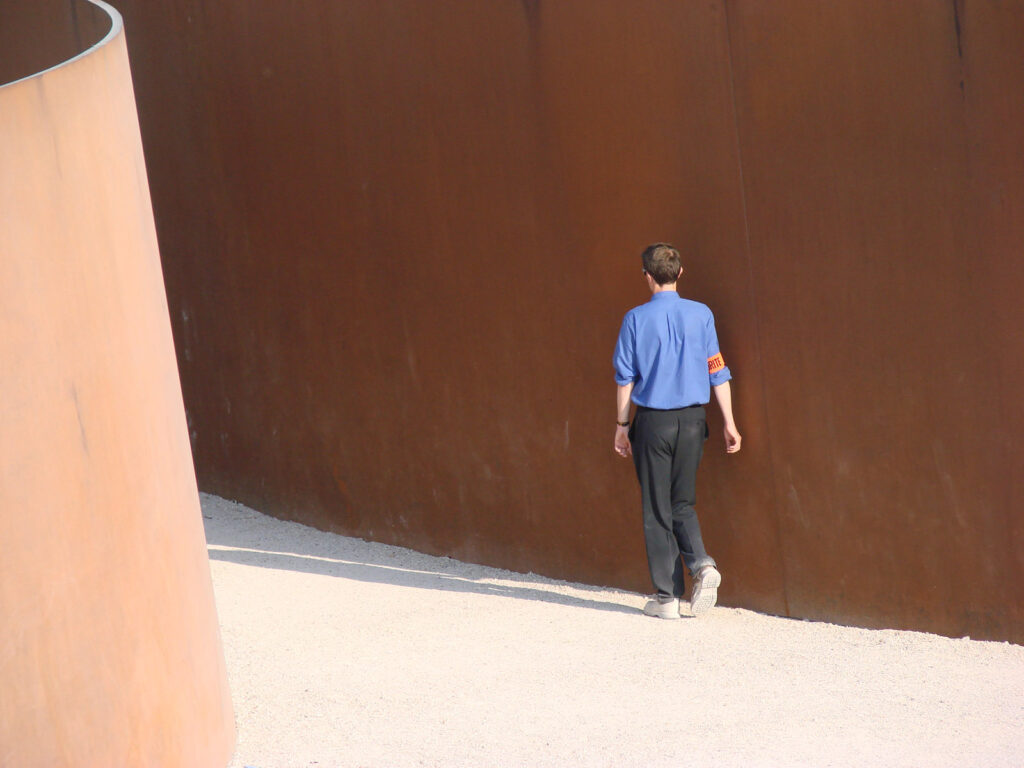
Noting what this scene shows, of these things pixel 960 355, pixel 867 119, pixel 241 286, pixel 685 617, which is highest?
pixel 867 119

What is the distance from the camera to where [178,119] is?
8078mm

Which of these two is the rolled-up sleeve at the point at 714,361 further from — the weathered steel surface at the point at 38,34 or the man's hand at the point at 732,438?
the weathered steel surface at the point at 38,34

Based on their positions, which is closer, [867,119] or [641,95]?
[867,119]

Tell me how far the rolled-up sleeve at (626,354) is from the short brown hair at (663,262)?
0.25 meters

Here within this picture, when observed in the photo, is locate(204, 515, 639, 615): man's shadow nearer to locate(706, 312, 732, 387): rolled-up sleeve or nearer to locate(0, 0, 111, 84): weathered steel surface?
locate(706, 312, 732, 387): rolled-up sleeve

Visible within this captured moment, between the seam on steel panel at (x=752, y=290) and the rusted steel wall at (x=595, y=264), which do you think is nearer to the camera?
the rusted steel wall at (x=595, y=264)

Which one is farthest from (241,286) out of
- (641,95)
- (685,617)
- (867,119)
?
(867,119)

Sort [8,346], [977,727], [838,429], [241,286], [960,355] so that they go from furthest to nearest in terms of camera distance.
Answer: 1. [241,286]
2. [838,429]
3. [960,355]
4. [977,727]
5. [8,346]

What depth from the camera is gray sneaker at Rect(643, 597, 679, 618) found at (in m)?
5.42

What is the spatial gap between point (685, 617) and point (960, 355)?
5.85 ft

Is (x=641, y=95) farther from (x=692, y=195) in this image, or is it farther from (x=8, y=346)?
Answer: (x=8, y=346)

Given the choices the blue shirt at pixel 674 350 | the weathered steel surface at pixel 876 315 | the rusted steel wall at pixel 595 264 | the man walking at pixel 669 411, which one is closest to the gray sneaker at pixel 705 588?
the man walking at pixel 669 411

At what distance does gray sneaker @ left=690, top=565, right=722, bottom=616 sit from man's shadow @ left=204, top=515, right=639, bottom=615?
0.36 meters

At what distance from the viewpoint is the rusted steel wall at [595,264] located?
4617mm
